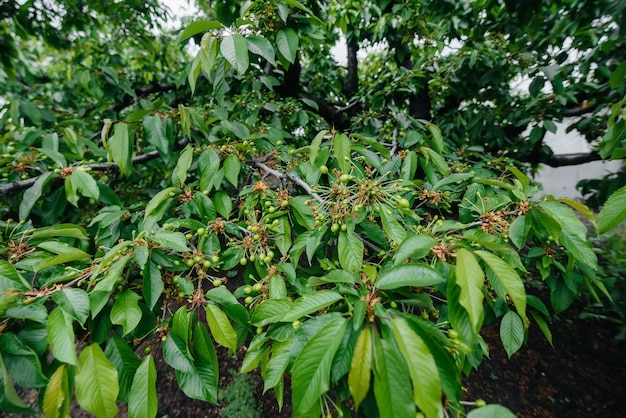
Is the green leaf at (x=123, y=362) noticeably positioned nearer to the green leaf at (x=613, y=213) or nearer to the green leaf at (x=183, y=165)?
the green leaf at (x=183, y=165)

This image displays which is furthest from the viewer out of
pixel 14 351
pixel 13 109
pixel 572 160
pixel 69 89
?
pixel 69 89

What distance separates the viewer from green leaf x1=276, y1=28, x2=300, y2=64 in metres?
1.45

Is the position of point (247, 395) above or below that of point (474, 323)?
below

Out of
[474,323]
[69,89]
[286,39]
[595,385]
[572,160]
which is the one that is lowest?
[595,385]

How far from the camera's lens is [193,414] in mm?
2736

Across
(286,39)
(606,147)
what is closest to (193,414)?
(286,39)

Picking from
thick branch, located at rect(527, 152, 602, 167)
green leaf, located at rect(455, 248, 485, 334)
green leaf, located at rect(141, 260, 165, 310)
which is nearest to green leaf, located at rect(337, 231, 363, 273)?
green leaf, located at rect(455, 248, 485, 334)

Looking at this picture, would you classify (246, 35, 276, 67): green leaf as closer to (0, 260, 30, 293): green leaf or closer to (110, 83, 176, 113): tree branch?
(0, 260, 30, 293): green leaf

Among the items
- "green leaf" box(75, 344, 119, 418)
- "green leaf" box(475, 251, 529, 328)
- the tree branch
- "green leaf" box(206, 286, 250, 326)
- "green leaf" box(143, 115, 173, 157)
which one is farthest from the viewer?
the tree branch

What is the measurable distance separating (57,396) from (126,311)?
29cm

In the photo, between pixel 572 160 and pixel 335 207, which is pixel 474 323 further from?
pixel 572 160

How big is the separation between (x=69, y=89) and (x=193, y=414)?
171 inches

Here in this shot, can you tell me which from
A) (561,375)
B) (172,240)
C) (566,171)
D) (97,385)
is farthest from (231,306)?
(566,171)

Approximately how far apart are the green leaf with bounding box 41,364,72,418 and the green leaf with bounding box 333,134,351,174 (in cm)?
124
